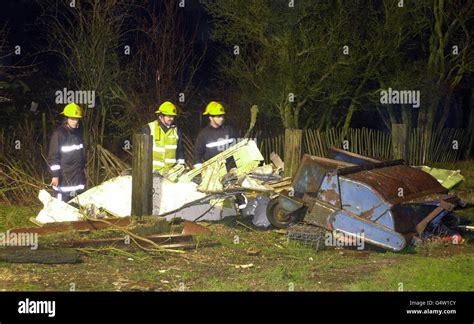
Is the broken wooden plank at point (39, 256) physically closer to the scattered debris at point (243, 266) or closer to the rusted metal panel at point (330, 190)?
the scattered debris at point (243, 266)

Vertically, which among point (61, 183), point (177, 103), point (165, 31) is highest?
point (165, 31)

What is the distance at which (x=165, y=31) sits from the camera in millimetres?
17719

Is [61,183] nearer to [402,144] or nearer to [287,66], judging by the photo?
[402,144]

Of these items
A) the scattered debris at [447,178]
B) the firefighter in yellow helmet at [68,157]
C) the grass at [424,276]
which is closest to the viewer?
the grass at [424,276]

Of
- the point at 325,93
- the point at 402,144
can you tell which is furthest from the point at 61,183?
the point at 325,93

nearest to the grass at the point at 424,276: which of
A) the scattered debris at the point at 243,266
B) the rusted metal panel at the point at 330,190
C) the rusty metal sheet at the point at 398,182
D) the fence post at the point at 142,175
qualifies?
the rusty metal sheet at the point at 398,182

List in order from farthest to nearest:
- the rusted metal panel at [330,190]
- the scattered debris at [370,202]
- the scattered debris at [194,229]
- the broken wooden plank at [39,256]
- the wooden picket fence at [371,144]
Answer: the wooden picket fence at [371,144] → the scattered debris at [194,229] → the rusted metal panel at [330,190] → the scattered debris at [370,202] → the broken wooden plank at [39,256]

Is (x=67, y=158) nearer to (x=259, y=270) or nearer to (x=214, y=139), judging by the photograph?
(x=214, y=139)

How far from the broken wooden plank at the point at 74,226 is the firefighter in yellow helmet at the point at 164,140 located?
→ 1488mm

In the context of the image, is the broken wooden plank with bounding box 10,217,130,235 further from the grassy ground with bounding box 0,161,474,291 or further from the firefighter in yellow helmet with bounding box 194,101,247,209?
the firefighter in yellow helmet with bounding box 194,101,247,209

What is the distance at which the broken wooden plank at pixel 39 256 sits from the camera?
29.2 feet

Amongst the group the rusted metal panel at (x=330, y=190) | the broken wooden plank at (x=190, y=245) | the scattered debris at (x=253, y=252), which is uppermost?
the rusted metal panel at (x=330, y=190)

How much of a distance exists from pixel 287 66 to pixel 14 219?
7700 millimetres

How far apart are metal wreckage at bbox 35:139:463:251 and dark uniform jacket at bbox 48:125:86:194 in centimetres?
69
